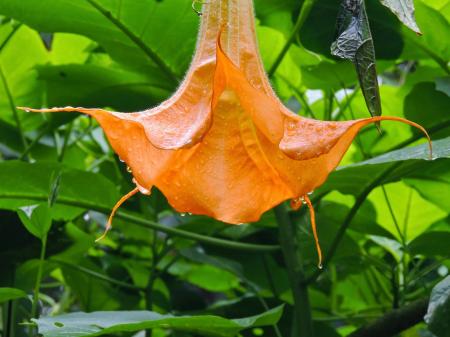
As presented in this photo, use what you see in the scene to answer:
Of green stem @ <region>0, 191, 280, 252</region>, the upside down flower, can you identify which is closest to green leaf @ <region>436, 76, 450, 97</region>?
green stem @ <region>0, 191, 280, 252</region>

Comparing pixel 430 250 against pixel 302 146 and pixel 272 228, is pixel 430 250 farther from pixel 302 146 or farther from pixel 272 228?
pixel 302 146

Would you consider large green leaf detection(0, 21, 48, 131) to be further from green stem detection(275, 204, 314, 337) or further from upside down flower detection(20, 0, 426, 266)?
upside down flower detection(20, 0, 426, 266)

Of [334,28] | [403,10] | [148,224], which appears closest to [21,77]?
[148,224]

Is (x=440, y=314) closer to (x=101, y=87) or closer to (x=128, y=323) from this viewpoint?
(x=128, y=323)

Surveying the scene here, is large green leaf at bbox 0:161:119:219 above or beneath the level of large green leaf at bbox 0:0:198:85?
beneath

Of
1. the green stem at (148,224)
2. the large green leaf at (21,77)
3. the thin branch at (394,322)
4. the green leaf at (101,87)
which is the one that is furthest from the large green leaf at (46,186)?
the thin branch at (394,322)

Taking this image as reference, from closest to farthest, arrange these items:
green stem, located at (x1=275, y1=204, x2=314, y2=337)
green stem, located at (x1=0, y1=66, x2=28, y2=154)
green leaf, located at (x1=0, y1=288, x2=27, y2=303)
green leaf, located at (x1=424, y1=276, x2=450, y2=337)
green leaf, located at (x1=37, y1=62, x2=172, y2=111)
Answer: green leaf, located at (x1=424, y1=276, x2=450, y2=337) < green leaf, located at (x1=0, y1=288, x2=27, y2=303) < green stem, located at (x1=275, y1=204, x2=314, y2=337) < green leaf, located at (x1=37, y1=62, x2=172, y2=111) < green stem, located at (x1=0, y1=66, x2=28, y2=154)
